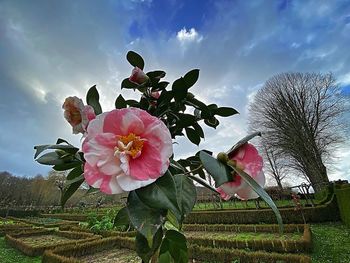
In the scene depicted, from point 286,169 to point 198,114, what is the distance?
23.5 m

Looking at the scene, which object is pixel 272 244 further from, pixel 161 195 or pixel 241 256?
pixel 161 195

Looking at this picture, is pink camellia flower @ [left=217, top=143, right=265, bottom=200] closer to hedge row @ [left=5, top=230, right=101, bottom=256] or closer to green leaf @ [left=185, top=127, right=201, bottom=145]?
green leaf @ [left=185, top=127, right=201, bottom=145]

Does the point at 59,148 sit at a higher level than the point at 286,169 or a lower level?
lower

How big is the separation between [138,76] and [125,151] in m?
0.33

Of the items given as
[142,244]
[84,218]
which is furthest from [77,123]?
[84,218]

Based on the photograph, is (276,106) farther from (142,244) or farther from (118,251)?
(142,244)

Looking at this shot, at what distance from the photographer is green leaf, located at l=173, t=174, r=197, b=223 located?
460mm

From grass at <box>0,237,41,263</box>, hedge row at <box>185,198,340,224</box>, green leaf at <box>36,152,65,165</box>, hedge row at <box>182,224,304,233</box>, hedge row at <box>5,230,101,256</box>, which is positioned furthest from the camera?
hedge row at <box>185,198,340,224</box>

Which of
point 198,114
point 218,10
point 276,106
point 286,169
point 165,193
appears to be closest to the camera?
point 165,193

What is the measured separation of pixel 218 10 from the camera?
1.87m

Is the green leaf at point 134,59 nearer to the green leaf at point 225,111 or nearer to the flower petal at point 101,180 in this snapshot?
the green leaf at point 225,111

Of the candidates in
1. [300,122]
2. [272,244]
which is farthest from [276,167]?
[272,244]

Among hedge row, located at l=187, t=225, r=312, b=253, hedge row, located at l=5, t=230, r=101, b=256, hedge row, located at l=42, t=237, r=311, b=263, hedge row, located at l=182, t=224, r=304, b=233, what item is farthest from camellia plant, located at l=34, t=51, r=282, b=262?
hedge row, located at l=182, t=224, r=304, b=233

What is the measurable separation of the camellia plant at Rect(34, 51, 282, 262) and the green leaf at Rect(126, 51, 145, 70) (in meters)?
0.08
